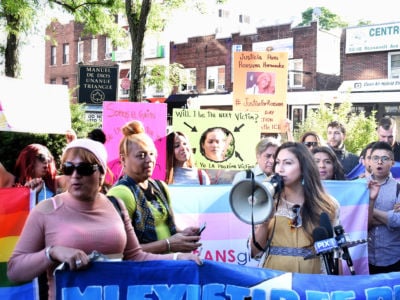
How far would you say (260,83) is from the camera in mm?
7832

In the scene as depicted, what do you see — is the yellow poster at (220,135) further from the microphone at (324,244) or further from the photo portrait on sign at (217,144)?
the microphone at (324,244)

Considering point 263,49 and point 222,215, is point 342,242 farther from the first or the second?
point 263,49

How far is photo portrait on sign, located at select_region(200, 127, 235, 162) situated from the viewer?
6.41m

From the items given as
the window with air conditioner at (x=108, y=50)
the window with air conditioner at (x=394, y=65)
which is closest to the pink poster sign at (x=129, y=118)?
the window with air conditioner at (x=394, y=65)

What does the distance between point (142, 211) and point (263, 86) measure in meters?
4.80

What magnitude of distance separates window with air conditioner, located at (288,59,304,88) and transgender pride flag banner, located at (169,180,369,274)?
88.7 ft

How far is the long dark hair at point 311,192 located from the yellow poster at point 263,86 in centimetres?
403

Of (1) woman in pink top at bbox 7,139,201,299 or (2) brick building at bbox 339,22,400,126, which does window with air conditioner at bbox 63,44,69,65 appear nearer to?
(2) brick building at bbox 339,22,400,126

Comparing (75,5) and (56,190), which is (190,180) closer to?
(56,190)

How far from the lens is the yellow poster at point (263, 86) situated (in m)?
7.66

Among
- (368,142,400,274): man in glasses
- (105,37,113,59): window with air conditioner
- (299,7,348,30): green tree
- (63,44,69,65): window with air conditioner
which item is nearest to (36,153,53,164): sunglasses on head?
(368,142,400,274): man in glasses

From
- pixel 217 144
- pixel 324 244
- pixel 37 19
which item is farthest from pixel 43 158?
pixel 37 19

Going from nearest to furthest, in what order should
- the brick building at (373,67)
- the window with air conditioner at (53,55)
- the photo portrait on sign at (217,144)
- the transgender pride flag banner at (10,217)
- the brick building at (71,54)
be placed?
the transgender pride flag banner at (10,217), the photo portrait on sign at (217,144), the brick building at (373,67), the brick building at (71,54), the window with air conditioner at (53,55)

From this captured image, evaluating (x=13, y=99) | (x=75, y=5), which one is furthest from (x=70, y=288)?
(x=75, y=5)
